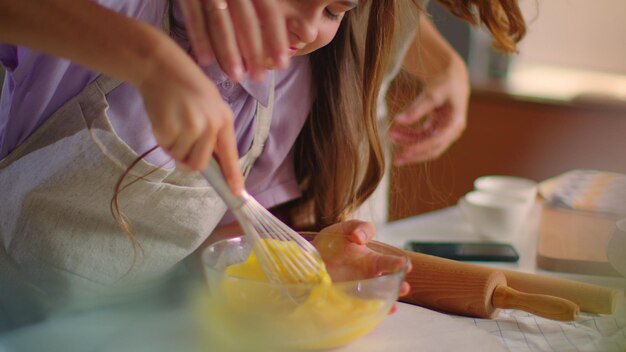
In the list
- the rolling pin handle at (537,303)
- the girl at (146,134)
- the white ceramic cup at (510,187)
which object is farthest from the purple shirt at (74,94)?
the white ceramic cup at (510,187)

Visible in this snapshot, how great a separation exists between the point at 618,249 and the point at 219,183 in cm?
51

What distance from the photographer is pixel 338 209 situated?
987 millimetres

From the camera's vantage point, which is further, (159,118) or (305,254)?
(305,254)

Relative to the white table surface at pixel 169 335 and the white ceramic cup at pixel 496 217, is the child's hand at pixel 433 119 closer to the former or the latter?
the white ceramic cup at pixel 496 217

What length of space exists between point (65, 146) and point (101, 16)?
29 cm

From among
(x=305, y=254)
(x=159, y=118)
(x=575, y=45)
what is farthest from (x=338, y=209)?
(x=575, y=45)

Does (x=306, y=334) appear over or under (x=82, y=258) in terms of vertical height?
over

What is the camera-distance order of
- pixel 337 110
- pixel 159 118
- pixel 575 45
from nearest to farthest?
pixel 159 118
pixel 337 110
pixel 575 45

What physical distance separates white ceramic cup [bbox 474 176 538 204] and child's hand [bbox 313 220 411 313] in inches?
19.1

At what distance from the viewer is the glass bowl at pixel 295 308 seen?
60cm

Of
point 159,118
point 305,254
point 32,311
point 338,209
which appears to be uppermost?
point 159,118

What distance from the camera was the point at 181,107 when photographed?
48 centimetres

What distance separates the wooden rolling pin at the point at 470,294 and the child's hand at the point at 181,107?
0.36 meters

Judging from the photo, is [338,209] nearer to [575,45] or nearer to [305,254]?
[305,254]
